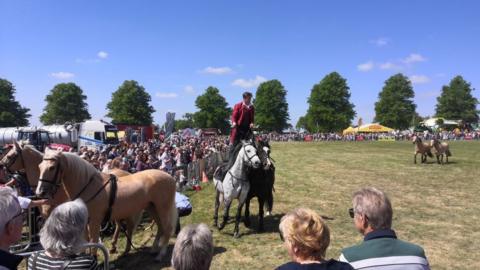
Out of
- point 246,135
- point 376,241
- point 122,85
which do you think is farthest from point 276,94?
point 376,241

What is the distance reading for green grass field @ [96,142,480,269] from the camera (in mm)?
7652

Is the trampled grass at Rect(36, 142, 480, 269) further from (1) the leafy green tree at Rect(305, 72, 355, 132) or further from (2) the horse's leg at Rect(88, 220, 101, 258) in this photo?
(1) the leafy green tree at Rect(305, 72, 355, 132)

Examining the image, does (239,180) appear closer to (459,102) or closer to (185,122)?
(459,102)

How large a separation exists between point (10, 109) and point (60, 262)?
78578 mm

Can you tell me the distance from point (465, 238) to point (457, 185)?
28.0 feet

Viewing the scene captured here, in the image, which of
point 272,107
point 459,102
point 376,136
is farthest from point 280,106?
point 459,102

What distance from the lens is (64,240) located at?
9.09ft

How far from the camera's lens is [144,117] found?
8169 centimetres

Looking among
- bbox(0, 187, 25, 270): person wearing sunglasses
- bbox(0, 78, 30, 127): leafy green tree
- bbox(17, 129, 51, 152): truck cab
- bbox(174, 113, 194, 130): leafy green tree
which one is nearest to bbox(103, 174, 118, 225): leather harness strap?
bbox(0, 187, 25, 270): person wearing sunglasses

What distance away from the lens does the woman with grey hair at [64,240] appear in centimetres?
277

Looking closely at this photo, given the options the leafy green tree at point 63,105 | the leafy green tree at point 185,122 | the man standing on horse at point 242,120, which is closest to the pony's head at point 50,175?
the man standing on horse at point 242,120

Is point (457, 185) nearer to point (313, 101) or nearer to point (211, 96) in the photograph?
point (313, 101)

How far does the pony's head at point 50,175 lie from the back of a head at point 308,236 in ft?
14.6

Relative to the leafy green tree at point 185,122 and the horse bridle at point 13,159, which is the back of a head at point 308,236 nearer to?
the horse bridle at point 13,159
